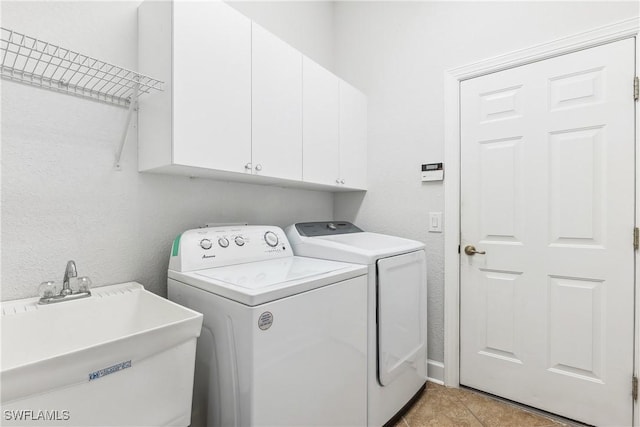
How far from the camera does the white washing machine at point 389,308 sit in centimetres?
153

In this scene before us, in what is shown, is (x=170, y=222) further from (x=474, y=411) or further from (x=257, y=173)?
(x=474, y=411)

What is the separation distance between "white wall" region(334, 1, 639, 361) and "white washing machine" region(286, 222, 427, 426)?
37 centimetres

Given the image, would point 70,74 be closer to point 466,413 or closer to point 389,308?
point 389,308

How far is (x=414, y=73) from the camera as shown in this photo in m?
2.25

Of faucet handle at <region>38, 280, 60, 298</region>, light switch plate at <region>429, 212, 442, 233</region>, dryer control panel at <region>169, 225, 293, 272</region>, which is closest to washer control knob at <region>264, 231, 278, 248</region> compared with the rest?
dryer control panel at <region>169, 225, 293, 272</region>

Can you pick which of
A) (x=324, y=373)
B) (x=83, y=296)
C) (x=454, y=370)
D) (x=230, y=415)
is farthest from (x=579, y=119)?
(x=83, y=296)

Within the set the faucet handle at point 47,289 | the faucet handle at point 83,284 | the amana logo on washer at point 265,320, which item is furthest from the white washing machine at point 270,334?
the faucet handle at point 47,289

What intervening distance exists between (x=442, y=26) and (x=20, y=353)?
275cm

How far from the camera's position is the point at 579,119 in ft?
5.50

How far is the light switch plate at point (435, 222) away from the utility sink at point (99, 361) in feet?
5.44

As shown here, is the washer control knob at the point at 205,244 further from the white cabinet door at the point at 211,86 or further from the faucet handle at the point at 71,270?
the faucet handle at the point at 71,270

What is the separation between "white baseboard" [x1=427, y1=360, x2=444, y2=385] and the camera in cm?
211

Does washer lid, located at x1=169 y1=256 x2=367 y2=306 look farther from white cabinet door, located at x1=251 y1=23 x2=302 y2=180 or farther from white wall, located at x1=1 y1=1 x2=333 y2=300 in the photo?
white cabinet door, located at x1=251 y1=23 x2=302 y2=180

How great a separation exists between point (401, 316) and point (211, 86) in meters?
1.50
